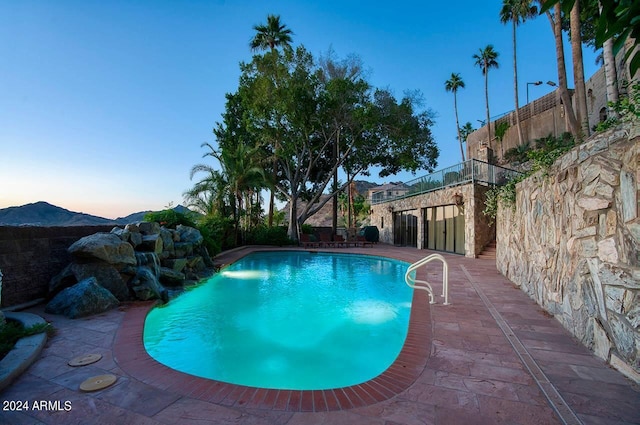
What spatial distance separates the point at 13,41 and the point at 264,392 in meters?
8.67

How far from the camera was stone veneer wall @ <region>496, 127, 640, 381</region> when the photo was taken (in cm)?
279

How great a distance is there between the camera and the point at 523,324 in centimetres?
438

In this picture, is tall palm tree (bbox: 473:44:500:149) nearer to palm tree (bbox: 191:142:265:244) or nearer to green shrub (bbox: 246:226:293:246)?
green shrub (bbox: 246:226:293:246)

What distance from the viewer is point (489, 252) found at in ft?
40.5

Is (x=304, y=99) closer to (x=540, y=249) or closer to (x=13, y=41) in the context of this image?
(x=13, y=41)

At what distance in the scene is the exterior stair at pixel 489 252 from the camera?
474 inches

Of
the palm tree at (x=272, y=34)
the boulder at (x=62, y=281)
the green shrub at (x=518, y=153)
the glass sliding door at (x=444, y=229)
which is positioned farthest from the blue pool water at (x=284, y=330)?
the green shrub at (x=518, y=153)

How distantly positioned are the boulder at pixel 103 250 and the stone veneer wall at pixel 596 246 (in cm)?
739

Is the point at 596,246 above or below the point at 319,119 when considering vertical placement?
below

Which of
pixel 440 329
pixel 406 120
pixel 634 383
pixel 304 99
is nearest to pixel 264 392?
pixel 440 329

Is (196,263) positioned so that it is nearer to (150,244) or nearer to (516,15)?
(150,244)

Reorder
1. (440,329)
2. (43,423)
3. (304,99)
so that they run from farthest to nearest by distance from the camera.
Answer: (304,99) < (440,329) < (43,423)

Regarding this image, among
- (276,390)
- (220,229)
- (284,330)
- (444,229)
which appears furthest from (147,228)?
(444,229)

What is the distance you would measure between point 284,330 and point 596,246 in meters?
4.51
